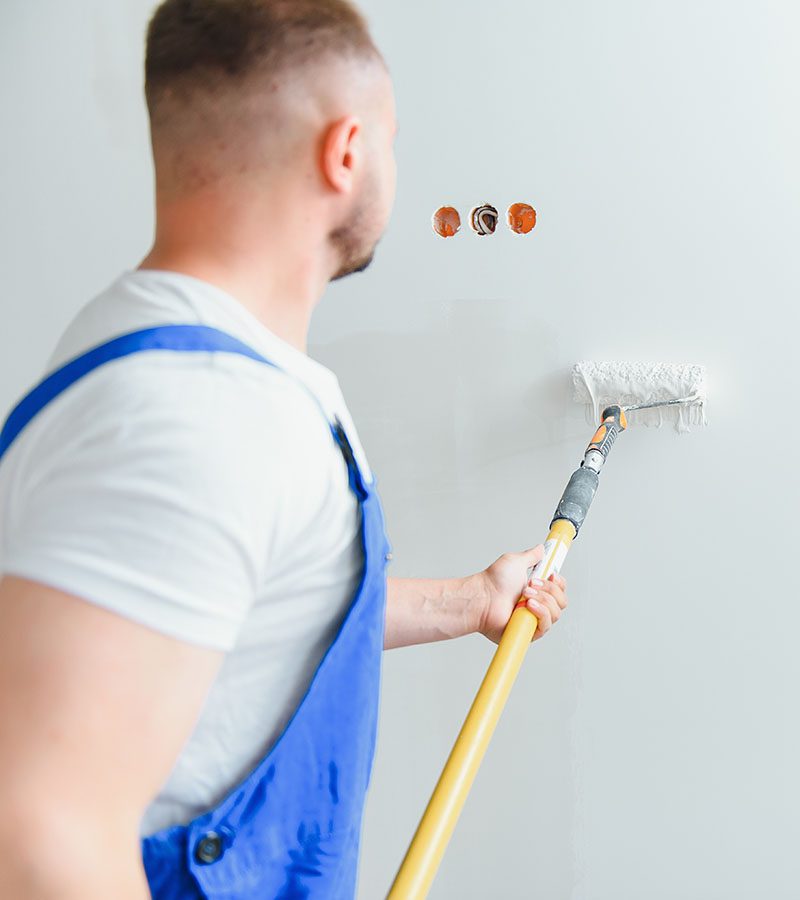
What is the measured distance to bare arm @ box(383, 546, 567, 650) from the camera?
95 cm

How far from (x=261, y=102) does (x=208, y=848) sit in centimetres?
43


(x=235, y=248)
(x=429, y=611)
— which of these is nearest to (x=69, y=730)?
(x=235, y=248)

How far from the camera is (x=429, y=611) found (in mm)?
955

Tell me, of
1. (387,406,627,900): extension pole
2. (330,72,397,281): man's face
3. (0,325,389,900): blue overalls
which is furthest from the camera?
(387,406,627,900): extension pole

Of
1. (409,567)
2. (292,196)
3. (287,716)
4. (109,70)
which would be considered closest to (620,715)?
(409,567)

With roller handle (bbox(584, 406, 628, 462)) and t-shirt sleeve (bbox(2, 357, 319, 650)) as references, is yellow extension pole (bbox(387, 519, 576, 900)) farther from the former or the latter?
t-shirt sleeve (bbox(2, 357, 319, 650))

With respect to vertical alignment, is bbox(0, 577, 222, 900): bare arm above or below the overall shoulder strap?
below

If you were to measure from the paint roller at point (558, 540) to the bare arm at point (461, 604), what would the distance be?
14mm

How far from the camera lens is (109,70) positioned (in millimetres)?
1422

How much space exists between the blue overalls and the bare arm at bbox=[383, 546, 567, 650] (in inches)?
9.1

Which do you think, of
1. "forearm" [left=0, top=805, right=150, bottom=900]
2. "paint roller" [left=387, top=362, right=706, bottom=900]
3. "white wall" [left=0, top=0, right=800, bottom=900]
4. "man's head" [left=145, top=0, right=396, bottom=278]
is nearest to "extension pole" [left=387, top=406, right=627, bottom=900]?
"paint roller" [left=387, top=362, right=706, bottom=900]

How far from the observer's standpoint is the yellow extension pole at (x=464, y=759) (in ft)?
2.37

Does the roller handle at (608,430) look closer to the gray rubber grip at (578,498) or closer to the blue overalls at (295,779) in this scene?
the gray rubber grip at (578,498)

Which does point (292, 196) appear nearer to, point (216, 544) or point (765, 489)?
point (216, 544)
